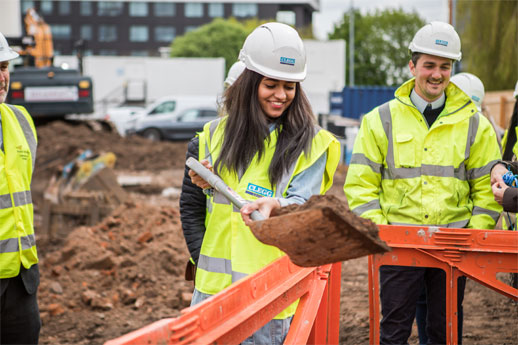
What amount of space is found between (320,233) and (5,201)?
2.06m

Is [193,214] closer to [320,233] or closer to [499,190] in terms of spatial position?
[320,233]

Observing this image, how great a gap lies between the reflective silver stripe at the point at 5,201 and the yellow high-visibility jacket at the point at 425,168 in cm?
183

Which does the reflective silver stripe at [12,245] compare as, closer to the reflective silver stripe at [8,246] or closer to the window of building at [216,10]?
the reflective silver stripe at [8,246]

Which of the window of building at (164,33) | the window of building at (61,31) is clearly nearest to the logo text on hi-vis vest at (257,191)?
the window of building at (164,33)

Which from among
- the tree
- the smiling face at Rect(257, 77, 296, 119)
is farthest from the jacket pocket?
the tree

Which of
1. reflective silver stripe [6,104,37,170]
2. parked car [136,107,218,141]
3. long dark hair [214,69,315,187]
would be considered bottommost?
parked car [136,107,218,141]

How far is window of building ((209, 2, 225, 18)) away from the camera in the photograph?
8638cm

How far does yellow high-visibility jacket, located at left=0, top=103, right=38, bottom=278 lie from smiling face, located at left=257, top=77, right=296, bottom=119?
4.94 feet

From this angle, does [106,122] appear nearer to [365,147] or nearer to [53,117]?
[53,117]

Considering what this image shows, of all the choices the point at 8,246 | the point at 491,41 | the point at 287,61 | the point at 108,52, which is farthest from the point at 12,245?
the point at 108,52

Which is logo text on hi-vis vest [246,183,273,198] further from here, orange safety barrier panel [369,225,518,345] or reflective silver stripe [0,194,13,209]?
reflective silver stripe [0,194,13,209]

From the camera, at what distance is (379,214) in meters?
4.08

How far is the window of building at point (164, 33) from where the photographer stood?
8675 centimetres

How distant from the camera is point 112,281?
25.2 ft
